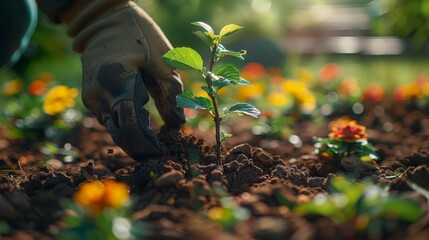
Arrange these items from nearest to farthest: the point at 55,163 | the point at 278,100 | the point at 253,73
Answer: the point at 55,163 → the point at 278,100 → the point at 253,73

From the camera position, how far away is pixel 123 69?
92.8 inches

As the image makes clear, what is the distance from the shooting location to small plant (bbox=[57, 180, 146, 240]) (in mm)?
1569

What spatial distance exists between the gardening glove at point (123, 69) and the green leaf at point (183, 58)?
0.52 feet

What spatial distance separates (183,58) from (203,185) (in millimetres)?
449

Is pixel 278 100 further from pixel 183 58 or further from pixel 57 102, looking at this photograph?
pixel 183 58

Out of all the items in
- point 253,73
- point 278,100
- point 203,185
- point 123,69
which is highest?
point 253,73

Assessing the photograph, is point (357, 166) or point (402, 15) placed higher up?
point (402, 15)

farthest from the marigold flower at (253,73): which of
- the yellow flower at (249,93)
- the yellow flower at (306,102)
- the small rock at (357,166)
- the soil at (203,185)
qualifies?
the small rock at (357,166)

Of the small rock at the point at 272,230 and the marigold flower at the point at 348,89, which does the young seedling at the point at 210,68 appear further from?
the marigold flower at the point at 348,89

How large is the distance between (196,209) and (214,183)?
0.27m

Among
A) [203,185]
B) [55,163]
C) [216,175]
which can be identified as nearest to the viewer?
[203,185]

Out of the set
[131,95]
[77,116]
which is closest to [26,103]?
[77,116]

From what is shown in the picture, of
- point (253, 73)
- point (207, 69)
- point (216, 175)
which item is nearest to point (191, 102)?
point (207, 69)

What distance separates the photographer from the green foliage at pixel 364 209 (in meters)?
1.59
